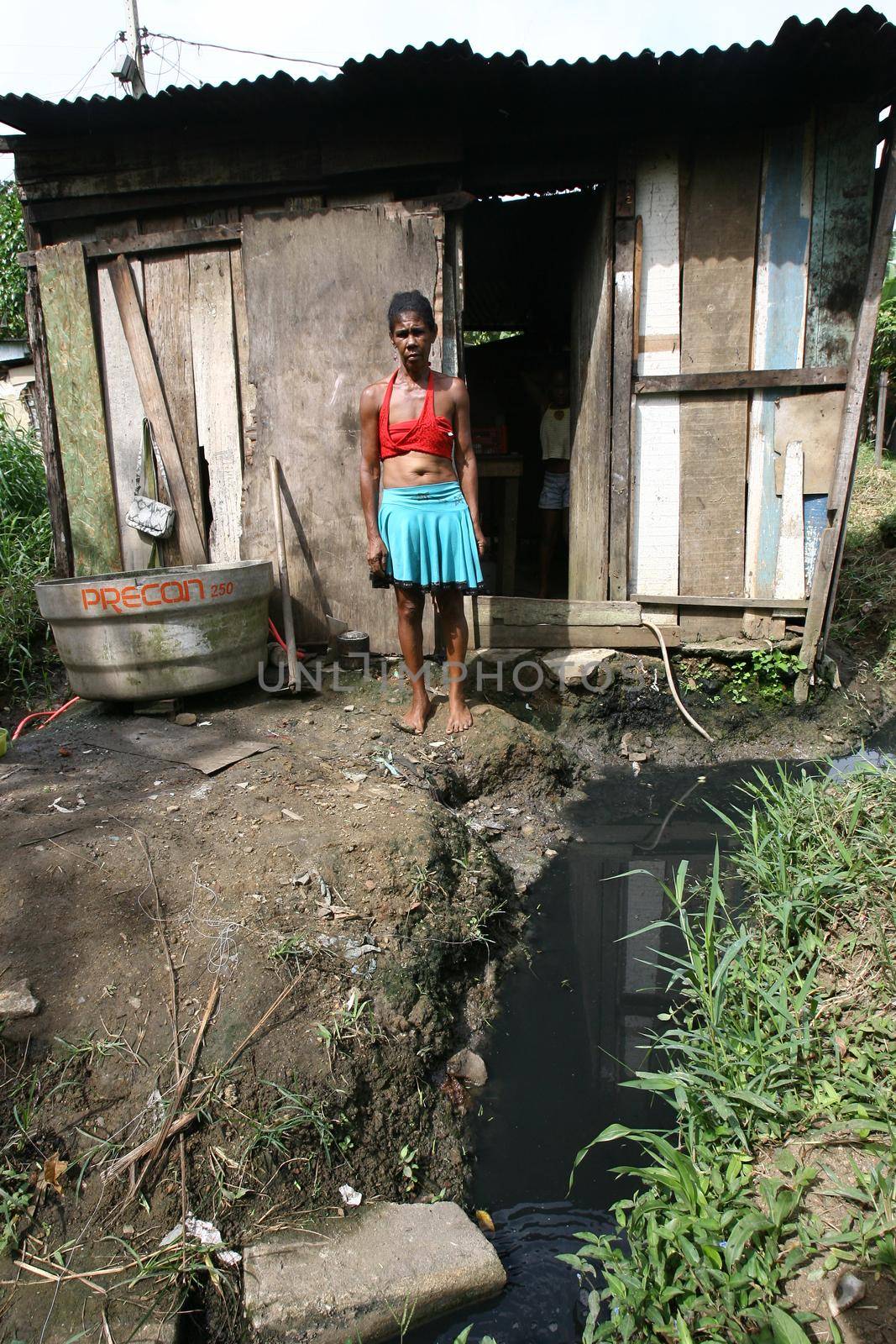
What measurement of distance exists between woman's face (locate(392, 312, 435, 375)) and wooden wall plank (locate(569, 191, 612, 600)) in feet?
5.00

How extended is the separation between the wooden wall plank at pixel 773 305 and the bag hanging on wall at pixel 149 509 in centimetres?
359

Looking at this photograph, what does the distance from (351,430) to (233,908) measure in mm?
3126

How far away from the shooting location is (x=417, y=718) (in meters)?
4.43

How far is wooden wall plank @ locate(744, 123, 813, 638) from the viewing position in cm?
466

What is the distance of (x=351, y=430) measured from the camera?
4992 mm

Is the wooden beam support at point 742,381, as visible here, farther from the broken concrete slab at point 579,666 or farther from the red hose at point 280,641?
the red hose at point 280,641

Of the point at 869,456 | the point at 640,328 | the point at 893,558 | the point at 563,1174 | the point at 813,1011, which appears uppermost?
the point at 640,328

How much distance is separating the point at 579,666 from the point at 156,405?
3.06m

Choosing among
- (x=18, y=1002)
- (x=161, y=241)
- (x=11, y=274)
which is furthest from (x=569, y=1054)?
(x=11, y=274)

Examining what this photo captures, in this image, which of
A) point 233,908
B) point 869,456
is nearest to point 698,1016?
point 233,908

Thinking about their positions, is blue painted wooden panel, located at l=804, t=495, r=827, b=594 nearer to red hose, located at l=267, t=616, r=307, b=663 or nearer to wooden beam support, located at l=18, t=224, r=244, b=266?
red hose, located at l=267, t=616, r=307, b=663

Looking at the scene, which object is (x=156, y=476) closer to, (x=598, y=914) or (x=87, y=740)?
(x=87, y=740)

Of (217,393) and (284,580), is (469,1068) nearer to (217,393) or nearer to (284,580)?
(284,580)

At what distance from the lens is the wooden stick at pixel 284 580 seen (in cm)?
473
